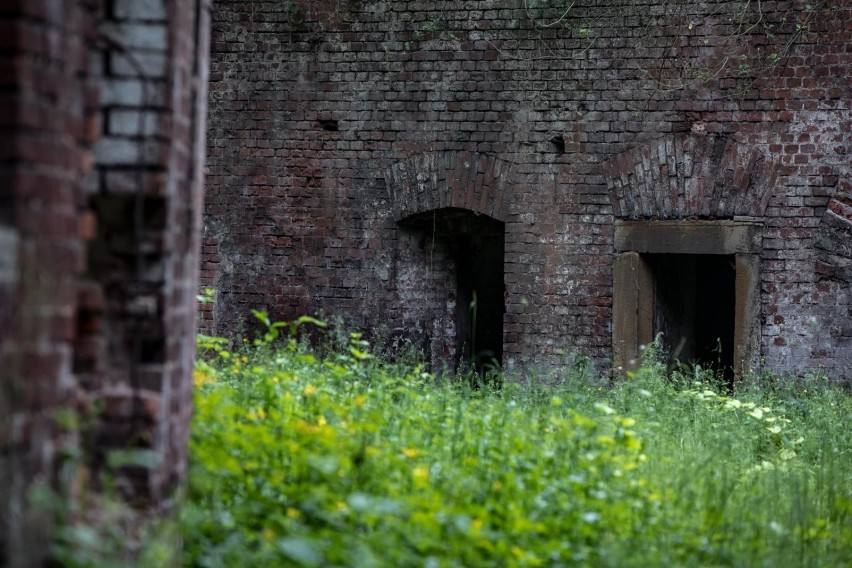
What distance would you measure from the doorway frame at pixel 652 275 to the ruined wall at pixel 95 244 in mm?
5616

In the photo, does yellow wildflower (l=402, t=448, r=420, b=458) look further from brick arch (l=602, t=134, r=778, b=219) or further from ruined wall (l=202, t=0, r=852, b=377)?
brick arch (l=602, t=134, r=778, b=219)

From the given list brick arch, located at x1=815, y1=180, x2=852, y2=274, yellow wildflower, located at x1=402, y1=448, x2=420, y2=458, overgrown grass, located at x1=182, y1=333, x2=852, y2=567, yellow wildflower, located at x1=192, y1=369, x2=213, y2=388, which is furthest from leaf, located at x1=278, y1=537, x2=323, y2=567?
brick arch, located at x1=815, y1=180, x2=852, y2=274

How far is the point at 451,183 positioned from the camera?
30.2 ft

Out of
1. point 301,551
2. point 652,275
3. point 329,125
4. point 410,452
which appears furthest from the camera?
point 329,125

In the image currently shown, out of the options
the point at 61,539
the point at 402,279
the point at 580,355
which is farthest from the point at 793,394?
the point at 61,539

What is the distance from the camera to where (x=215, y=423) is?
4473 millimetres

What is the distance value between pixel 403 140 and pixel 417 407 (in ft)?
12.3

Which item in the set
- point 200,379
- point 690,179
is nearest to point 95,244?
point 200,379

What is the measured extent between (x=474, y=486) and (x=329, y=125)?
5687 millimetres

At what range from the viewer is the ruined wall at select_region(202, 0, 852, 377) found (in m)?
8.55

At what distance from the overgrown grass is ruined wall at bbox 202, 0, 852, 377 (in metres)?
2.29

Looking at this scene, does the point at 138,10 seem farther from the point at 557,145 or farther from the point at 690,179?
the point at 690,179

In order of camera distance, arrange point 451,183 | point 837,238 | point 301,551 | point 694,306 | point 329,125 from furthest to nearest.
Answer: point 694,306, point 329,125, point 451,183, point 837,238, point 301,551

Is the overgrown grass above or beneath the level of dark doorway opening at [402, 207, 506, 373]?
beneath
